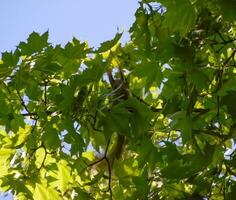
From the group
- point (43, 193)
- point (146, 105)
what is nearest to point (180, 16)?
point (146, 105)

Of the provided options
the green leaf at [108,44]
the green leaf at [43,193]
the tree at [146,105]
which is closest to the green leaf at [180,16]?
the tree at [146,105]

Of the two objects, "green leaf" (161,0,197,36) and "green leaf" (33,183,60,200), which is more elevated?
"green leaf" (161,0,197,36)

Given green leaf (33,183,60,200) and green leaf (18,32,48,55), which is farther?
green leaf (33,183,60,200)

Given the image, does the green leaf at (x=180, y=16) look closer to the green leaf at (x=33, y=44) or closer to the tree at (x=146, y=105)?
the tree at (x=146, y=105)

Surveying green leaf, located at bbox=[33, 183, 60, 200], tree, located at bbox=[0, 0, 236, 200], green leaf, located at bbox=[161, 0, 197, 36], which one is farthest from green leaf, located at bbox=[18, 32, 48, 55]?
green leaf, located at bbox=[33, 183, 60, 200]

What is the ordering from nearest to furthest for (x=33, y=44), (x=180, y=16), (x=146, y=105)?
(x=180, y=16) → (x=33, y=44) → (x=146, y=105)

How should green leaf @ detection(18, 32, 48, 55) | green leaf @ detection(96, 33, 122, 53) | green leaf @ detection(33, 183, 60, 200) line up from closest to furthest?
green leaf @ detection(18, 32, 48, 55) → green leaf @ detection(96, 33, 122, 53) → green leaf @ detection(33, 183, 60, 200)

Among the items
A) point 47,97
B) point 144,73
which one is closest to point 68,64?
point 47,97

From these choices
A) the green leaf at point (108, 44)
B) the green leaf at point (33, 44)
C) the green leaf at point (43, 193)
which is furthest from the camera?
the green leaf at point (43, 193)

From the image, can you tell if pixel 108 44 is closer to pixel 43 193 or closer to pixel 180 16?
pixel 180 16

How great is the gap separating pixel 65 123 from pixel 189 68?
40 centimetres

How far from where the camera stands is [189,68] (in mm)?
1257

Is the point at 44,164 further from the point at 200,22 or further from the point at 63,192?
the point at 200,22

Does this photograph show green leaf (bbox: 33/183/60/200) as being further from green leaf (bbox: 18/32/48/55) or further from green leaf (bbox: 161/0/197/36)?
green leaf (bbox: 161/0/197/36)
